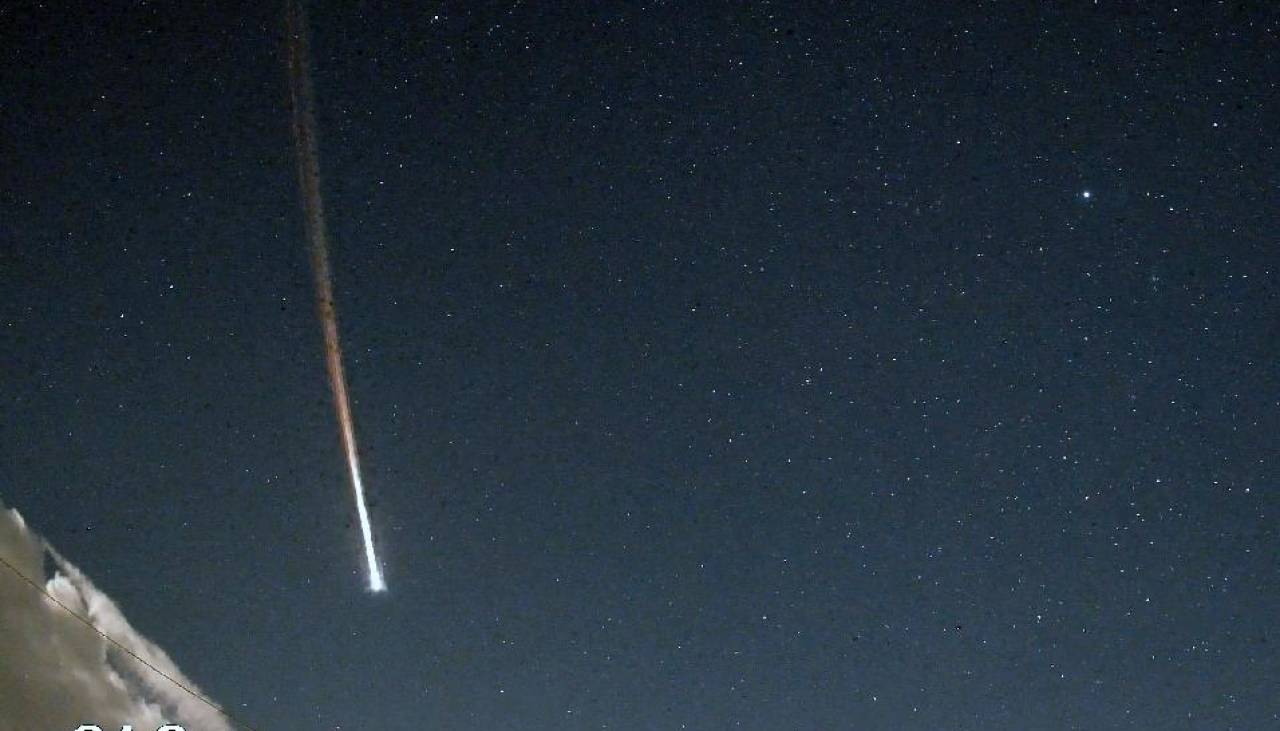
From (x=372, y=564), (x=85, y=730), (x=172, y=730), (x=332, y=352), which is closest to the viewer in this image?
(x=332, y=352)

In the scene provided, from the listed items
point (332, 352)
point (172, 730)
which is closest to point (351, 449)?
point (332, 352)

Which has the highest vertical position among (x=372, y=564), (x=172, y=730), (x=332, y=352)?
(x=332, y=352)

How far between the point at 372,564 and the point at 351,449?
934 millimetres

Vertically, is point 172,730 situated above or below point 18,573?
below

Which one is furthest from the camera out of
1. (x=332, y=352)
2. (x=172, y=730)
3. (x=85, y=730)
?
(x=85, y=730)

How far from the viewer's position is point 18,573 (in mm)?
8766

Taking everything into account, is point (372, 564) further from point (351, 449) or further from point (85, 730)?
point (85, 730)

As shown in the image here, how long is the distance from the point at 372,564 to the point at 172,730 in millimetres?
3673

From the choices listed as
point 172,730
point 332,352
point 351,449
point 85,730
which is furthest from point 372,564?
point 85,730

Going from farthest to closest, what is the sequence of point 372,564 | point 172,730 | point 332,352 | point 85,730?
1. point 85,730
2. point 172,730
3. point 372,564
4. point 332,352

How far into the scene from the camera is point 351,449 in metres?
5.58

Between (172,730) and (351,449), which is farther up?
(351,449)

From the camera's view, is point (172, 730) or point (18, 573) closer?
point (172, 730)

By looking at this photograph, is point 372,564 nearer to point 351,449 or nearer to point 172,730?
point 351,449
